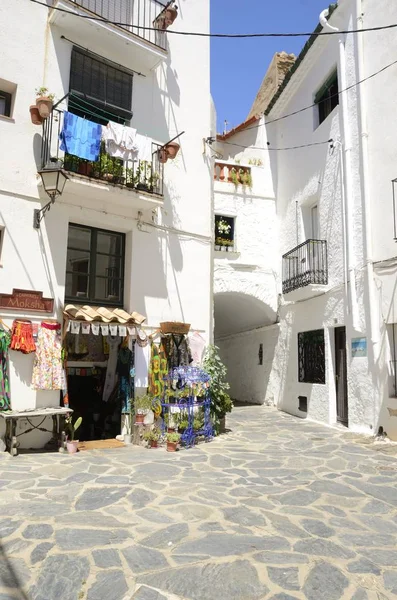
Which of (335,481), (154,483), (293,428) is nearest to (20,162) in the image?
(154,483)

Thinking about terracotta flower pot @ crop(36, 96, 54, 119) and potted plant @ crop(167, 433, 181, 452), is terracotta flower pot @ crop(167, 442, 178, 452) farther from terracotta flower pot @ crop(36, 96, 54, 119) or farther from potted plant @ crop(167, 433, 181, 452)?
terracotta flower pot @ crop(36, 96, 54, 119)

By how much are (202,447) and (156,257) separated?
4.07 meters

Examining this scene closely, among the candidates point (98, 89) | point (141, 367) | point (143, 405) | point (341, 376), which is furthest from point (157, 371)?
point (98, 89)

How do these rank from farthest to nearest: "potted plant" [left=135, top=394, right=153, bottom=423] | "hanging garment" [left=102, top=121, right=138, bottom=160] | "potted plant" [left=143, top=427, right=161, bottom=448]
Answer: "hanging garment" [left=102, top=121, right=138, bottom=160], "potted plant" [left=135, top=394, right=153, bottom=423], "potted plant" [left=143, top=427, right=161, bottom=448]

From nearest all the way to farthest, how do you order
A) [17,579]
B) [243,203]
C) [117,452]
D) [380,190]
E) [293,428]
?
[17,579], [117,452], [380,190], [293,428], [243,203]

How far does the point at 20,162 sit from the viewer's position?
7.95m

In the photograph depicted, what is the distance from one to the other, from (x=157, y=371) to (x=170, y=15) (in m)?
7.81

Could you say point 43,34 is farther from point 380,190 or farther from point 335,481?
point 335,481

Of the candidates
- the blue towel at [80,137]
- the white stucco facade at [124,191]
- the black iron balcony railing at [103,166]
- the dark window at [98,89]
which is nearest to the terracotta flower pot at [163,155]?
the black iron balcony railing at [103,166]

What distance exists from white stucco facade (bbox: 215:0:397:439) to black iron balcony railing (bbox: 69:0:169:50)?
452cm

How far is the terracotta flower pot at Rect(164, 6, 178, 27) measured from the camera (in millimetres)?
9586

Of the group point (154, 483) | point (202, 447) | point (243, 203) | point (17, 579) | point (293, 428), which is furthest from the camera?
point (243, 203)

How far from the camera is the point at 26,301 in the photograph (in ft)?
25.3

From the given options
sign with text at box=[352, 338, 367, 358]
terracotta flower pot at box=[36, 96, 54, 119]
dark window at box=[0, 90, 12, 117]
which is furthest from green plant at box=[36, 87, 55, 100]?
sign with text at box=[352, 338, 367, 358]
